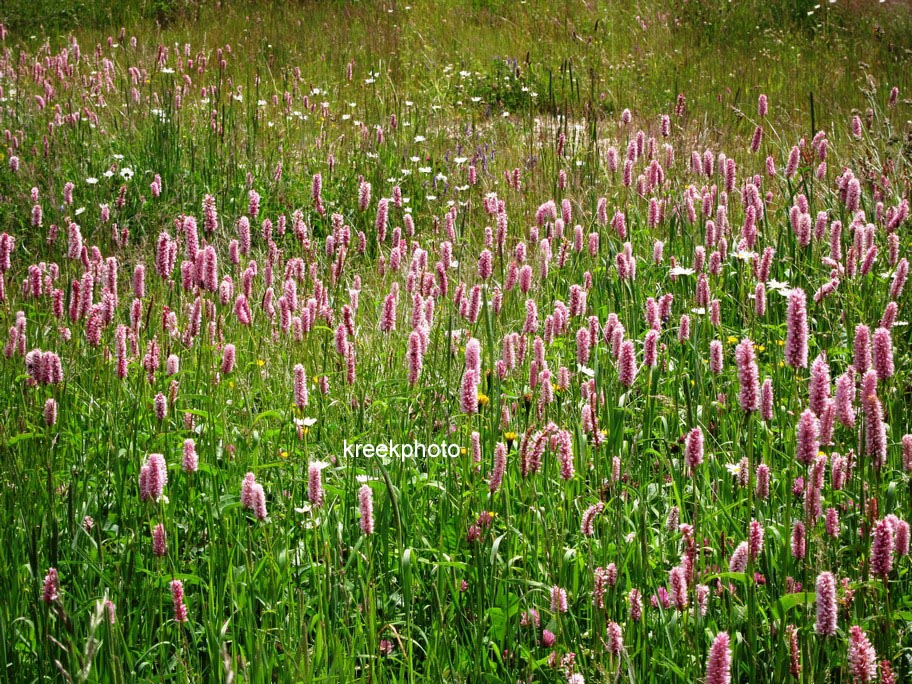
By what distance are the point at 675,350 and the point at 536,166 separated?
8.98 feet

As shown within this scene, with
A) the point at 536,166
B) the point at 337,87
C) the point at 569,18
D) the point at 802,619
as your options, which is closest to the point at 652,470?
the point at 802,619

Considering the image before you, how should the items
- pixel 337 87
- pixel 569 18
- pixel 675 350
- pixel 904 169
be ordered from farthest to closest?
pixel 569 18 → pixel 337 87 → pixel 904 169 → pixel 675 350

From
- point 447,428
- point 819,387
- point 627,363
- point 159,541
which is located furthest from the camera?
point 447,428

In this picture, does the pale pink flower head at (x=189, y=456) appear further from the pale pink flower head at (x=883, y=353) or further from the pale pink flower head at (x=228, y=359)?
the pale pink flower head at (x=883, y=353)

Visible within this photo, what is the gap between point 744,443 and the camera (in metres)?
2.68

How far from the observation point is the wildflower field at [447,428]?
5.64 ft

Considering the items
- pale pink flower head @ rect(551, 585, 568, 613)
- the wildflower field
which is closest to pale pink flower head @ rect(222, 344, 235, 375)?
the wildflower field

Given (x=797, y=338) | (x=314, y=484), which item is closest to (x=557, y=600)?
(x=314, y=484)

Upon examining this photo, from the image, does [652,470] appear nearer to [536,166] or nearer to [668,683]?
[668,683]

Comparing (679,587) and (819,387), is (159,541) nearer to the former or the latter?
(679,587)

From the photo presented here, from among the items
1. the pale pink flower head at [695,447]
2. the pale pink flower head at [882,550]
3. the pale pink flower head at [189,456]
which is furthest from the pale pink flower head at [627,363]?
the pale pink flower head at [189,456]

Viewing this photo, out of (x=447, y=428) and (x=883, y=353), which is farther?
(x=447, y=428)

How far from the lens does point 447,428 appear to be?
223 centimetres

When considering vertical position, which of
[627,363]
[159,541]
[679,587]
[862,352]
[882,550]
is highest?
[862,352]
